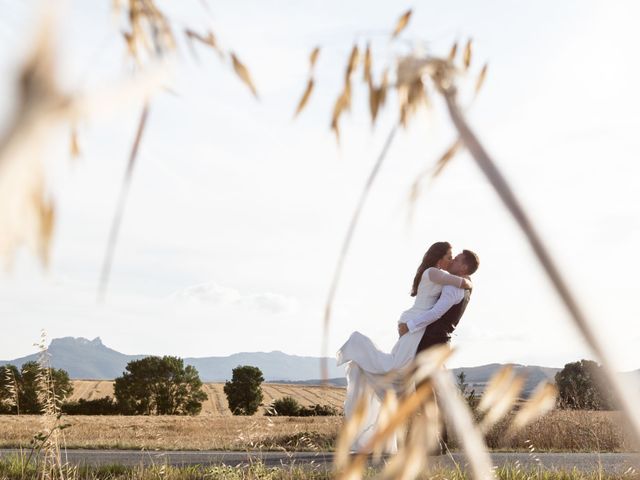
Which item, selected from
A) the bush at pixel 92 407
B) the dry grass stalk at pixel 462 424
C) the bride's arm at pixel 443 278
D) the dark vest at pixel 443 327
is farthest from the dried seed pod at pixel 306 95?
the bush at pixel 92 407

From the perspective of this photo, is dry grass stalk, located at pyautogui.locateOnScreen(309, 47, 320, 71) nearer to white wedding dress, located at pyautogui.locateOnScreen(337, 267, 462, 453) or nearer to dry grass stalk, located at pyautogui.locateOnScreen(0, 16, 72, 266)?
dry grass stalk, located at pyautogui.locateOnScreen(0, 16, 72, 266)

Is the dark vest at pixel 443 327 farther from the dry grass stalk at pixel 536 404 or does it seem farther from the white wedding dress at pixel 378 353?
the dry grass stalk at pixel 536 404

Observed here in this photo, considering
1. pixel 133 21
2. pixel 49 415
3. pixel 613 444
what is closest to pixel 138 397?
pixel 613 444

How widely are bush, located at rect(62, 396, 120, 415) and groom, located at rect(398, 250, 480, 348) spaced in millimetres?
43078

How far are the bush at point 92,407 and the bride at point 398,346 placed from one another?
139 feet

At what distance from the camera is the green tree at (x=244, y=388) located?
2282 inches

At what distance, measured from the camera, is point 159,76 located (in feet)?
1.53

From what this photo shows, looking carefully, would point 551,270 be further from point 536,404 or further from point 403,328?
point 403,328

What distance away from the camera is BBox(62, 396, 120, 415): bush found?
4834 cm

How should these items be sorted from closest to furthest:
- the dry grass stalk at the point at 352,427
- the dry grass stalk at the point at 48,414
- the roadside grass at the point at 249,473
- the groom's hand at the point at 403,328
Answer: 1. the dry grass stalk at the point at 352,427
2. the dry grass stalk at the point at 48,414
3. the roadside grass at the point at 249,473
4. the groom's hand at the point at 403,328

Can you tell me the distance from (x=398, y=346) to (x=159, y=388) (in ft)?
162

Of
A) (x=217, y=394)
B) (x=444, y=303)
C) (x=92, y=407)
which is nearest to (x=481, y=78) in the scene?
(x=444, y=303)

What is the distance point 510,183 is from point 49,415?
5328mm

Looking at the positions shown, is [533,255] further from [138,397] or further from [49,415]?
[138,397]
